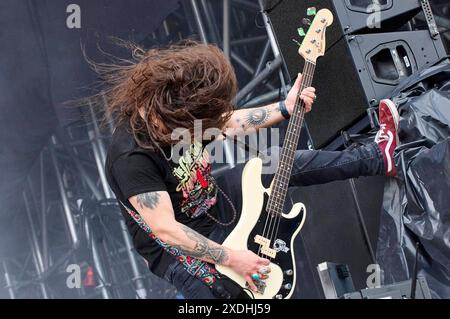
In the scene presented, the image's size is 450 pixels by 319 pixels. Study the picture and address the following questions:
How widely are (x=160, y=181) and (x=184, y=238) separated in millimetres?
219

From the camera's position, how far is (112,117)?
3113 millimetres

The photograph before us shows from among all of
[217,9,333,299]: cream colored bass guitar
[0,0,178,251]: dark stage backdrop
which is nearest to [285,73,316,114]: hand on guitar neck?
[217,9,333,299]: cream colored bass guitar

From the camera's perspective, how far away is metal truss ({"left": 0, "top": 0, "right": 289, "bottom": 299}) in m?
5.29

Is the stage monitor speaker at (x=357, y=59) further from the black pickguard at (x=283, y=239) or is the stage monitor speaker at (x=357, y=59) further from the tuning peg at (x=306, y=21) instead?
the black pickguard at (x=283, y=239)

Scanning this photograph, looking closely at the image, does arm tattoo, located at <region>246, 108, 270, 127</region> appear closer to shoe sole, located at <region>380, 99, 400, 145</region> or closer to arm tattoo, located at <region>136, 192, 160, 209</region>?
shoe sole, located at <region>380, 99, 400, 145</region>

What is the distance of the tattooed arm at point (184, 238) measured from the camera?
2635mm

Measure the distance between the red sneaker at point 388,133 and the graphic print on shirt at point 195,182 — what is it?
74 centimetres

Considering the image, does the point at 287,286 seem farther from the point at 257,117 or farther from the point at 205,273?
the point at 257,117

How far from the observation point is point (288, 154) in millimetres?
3133

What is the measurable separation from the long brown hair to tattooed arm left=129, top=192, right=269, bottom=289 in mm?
212

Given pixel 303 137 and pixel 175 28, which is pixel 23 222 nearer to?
pixel 175 28

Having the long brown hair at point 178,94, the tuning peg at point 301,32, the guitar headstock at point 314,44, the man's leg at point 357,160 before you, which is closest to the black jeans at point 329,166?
the man's leg at point 357,160

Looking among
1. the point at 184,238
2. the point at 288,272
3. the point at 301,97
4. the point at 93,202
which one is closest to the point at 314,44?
the point at 301,97
